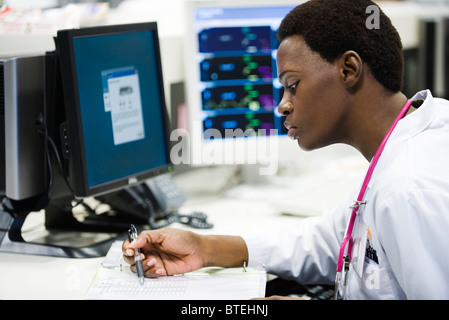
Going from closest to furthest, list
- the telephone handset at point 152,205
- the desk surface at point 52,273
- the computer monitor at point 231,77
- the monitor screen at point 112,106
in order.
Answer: the desk surface at point 52,273, the monitor screen at point 112,106, the telephone handset at point 152,205, the computer monitor at point 231,77

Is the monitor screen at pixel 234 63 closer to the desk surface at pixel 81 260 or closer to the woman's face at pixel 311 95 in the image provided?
the desk surface at pixel 81 260

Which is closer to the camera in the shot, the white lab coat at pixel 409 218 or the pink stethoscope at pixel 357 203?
the white lab coat at pixel 409 218

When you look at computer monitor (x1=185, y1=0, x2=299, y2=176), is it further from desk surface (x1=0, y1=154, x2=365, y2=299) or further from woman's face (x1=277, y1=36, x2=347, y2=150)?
woman's face (x1=277, y1=36, x2=347, y2=150)

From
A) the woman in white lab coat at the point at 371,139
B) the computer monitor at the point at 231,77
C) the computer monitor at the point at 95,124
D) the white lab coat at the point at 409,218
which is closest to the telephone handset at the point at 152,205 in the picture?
the computer monitor at the point at 95,124

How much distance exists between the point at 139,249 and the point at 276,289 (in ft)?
1.23

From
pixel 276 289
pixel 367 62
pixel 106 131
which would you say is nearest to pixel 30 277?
pixel 106 131

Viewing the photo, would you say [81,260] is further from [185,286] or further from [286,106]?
[286,106]

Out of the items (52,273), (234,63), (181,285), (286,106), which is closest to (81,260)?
(52,273)

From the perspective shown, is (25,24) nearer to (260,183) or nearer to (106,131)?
(106,131)

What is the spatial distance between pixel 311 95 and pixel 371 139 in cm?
14

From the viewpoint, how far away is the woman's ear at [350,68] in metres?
1.07

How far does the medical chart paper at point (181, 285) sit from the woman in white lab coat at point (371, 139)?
29 mm

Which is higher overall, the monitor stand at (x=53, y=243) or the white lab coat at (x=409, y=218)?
the white lab coat at (x=409, y=218)

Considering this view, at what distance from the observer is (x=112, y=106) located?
4.71ft
